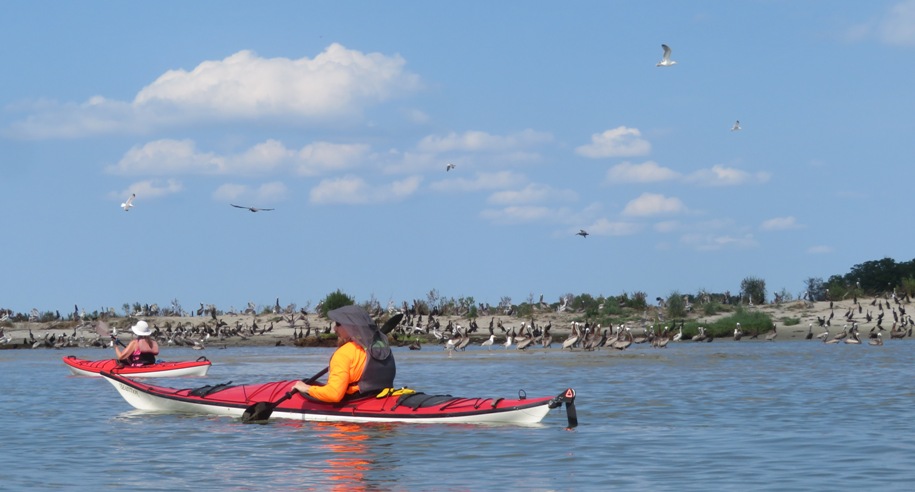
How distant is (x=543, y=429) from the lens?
1791 cm

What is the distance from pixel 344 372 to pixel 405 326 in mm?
37922

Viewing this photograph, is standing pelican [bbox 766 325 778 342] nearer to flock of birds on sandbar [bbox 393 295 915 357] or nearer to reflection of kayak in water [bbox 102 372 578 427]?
flock of birds on sandbar [bbox 393 295 915 357]

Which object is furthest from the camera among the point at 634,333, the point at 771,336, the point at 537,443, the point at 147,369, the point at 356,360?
the point at 634,333

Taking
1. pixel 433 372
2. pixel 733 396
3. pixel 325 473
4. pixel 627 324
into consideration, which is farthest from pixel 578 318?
pixel 325 473

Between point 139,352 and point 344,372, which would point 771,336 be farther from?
point 344,372

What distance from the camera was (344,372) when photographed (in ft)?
57.2

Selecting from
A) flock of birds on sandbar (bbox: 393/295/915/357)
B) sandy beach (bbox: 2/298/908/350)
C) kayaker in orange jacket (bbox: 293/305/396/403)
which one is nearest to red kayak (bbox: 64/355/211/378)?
flock of birds on sandbar (bbox: 393/295/915/357)

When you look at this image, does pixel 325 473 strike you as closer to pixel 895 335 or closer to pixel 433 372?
pixel 433 372

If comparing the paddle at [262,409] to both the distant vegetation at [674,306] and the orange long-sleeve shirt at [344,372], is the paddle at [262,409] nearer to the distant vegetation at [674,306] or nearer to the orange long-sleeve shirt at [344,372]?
the orange long-sleeve shirt at [344,372]

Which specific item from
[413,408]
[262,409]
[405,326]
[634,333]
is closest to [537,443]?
[413,408]

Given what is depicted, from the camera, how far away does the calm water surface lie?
13.6 meters

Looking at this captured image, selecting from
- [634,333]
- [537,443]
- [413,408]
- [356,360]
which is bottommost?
[537,443]

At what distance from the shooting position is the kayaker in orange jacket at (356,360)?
17.1 metres

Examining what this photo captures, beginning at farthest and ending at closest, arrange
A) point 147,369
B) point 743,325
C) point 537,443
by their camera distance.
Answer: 1. point 743,325
2. point 147,369
3. point 537,443
